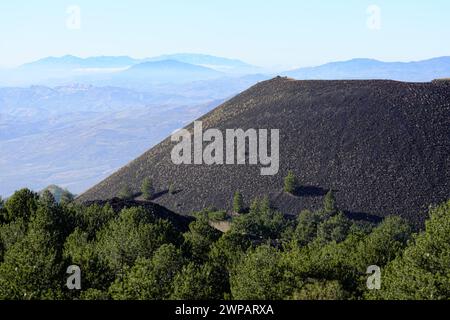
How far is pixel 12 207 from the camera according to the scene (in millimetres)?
62156

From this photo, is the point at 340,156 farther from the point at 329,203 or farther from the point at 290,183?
the point at 329,203

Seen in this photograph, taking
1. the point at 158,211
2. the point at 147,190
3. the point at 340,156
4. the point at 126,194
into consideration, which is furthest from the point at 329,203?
the point at 126,194

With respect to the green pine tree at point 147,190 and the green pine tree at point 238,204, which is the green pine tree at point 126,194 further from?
the green pine tree at point 238,204

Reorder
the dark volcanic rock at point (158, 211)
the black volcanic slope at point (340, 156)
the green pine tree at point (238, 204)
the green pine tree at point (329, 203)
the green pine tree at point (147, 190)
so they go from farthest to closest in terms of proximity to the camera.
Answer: the green pine tree at point (147, 190), the black volcanic slope at point (340, 156), the green pine tree at point (238, 204), the green pine tree at point (329, 203), the dark volcanic rock at point (158, 211)

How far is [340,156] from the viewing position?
11238 cm

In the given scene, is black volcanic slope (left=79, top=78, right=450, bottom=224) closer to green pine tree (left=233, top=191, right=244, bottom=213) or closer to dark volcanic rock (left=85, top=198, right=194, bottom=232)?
green pine tree (left=233, top=191, right=244, bottom=213)

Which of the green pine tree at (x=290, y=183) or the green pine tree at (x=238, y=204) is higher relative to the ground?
the green pine tree at (x=290, y=183)

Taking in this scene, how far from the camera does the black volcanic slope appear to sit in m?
102

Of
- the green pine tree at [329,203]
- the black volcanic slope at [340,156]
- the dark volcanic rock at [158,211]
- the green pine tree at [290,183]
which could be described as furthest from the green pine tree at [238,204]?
the green pine tree at [329,203]

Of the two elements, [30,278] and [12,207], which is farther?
[12,207]

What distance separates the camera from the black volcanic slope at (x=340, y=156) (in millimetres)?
101500

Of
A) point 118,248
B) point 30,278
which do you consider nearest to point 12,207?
point 118,248

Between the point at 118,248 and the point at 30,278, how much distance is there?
998 centimetres
